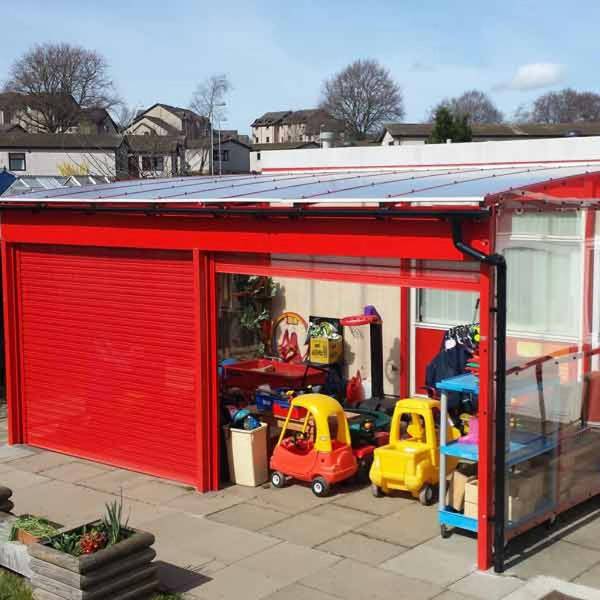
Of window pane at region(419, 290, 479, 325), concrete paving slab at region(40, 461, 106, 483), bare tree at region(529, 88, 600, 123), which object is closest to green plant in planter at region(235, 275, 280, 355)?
window pane at region(419, 290, 479, 325)

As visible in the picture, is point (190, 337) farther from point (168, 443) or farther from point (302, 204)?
point (302, 204)

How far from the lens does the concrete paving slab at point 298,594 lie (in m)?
7.34

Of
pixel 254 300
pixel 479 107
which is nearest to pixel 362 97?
pixel 479 107

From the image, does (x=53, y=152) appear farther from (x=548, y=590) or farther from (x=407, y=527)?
(x=548, y=590)

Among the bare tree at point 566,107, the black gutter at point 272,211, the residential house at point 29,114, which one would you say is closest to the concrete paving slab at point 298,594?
the black gutter at point 272,211

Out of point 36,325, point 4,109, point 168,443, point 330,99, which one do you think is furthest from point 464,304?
point 330,99

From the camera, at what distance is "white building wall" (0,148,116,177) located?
48.8m

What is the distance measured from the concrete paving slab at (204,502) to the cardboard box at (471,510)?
2.72 m

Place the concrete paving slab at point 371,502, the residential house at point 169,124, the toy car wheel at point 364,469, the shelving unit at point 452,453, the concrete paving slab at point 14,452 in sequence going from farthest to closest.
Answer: the residential house at point 169,124
the concrete paving slab at point 14,452
the toy car wheel at point 364,469
the concrete paving slab at point 371,502
the shelving unit at point 452,453

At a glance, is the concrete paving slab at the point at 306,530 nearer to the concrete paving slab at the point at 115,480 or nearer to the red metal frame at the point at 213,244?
the red metal frame at the point at 213,244

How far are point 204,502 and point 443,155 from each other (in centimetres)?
715

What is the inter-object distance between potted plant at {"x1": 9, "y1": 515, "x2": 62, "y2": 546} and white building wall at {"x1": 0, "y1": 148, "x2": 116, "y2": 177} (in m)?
41.8

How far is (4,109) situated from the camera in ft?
Result: 231

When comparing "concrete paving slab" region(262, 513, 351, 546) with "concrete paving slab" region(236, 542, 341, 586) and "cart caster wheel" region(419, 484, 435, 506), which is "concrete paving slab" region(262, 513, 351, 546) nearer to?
"concrete paving slab" region(236, 542, 341, 586)
